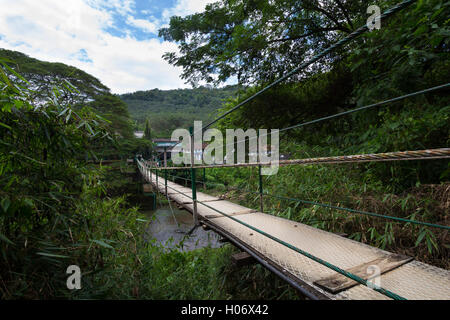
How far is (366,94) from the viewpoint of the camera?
6.83ft

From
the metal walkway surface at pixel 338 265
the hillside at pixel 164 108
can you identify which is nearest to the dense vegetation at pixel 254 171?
the metal walkway surface at pixel 338 265

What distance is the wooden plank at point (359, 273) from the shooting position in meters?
0.75

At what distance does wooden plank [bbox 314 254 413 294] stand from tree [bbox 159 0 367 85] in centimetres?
267

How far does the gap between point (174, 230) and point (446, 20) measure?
18.8 feet

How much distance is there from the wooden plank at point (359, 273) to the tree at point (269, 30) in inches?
105

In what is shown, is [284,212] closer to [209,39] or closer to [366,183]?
[366,183]

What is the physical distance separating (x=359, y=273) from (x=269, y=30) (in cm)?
366

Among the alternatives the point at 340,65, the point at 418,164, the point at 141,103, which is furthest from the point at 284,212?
the point at 141,103

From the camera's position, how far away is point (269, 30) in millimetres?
3463

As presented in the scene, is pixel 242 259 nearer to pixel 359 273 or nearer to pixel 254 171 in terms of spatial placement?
pixel 359 273

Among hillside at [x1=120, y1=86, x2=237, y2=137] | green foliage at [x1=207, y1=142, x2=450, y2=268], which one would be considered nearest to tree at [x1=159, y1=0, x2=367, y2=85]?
green foliage at [x1=207, y1=142, x2=450, y2=268]

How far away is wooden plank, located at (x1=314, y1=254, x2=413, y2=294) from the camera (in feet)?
2.45

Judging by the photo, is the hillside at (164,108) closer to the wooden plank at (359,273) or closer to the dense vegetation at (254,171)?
the dense vegetation at (254,171)

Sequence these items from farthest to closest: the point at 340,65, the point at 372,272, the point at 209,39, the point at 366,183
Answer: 1. the point at 209,39
2. the point at 340,65
3. the point at 366,183
4. the point at 372,272
